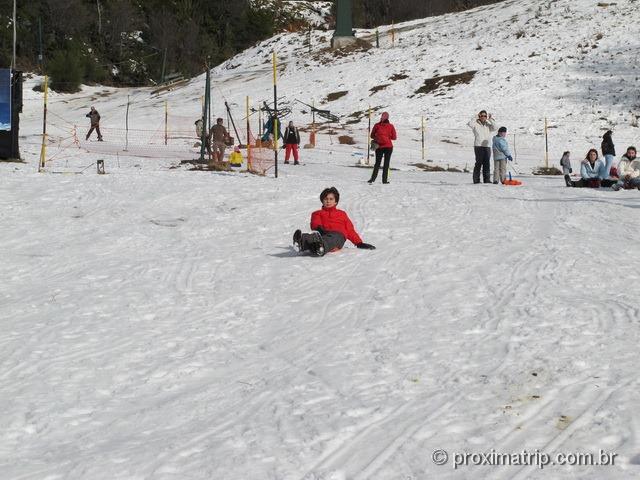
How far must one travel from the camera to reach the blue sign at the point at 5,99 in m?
18.0

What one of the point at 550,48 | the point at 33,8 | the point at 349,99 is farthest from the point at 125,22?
the point at 550,48

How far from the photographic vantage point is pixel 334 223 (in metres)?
8.98

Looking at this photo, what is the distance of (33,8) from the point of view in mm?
54812

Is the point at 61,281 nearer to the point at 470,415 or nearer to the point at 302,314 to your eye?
the point at 302,314

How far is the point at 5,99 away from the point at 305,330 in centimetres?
1484

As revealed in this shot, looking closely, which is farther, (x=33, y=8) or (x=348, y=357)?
(x=33, y=8)

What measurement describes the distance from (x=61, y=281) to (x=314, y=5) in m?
66.5

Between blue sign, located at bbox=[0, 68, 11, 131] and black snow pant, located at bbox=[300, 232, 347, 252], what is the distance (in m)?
12.1

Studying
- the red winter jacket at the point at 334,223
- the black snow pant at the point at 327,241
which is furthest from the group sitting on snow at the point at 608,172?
the black snow pant at the point at 327,241

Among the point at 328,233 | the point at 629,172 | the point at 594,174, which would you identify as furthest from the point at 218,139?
the point at 328,233

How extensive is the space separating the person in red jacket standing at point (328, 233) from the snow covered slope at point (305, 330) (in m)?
0.17

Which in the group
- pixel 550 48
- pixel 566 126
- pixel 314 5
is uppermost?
pixel 314 5

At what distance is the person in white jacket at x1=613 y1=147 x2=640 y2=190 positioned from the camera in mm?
14672

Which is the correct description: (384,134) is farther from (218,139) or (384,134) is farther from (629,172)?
(218,139)
